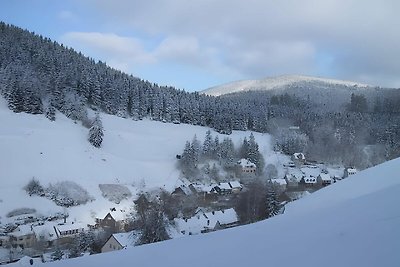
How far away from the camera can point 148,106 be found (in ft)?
164

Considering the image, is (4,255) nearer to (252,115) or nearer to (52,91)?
(52,91)

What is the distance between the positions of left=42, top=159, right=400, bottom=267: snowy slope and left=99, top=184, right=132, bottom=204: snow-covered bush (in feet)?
82.8

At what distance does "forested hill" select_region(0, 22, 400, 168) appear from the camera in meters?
39.8

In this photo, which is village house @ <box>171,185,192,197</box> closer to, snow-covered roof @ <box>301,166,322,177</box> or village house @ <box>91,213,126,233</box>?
village house @ <box>91,213,126,233</box>

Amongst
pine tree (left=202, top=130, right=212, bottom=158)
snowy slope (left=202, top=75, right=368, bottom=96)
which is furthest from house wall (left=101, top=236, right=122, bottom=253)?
snowy slope (left=202, top=75, right=368, bottom=96)

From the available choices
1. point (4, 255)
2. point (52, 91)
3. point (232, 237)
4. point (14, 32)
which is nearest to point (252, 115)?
point (52, 91)

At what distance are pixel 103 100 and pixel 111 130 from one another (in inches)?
279

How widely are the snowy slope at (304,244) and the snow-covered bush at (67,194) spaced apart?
24.3 m

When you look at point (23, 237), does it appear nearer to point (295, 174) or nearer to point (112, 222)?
point (112, 222)

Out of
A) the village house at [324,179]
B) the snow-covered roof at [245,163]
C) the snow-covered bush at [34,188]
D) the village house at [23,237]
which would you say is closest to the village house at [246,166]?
the snow-covered roof at [245,163]

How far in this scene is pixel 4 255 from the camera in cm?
1873

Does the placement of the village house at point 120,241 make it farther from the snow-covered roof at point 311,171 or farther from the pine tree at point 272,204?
the snow-covered roof at point 311,171

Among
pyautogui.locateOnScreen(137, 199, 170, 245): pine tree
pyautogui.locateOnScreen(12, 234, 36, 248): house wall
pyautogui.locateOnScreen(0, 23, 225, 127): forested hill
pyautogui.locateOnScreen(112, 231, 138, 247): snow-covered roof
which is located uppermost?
pyautogui.locateOnScreen(0, 23, 225, 127): forested hill

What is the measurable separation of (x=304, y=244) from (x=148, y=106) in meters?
48.2
